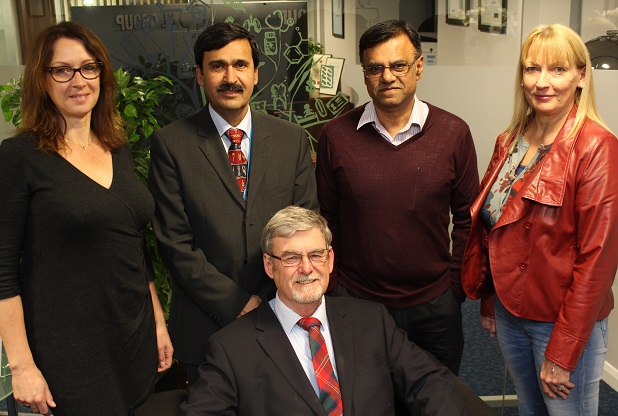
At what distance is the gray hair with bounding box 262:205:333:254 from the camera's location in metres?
2.15

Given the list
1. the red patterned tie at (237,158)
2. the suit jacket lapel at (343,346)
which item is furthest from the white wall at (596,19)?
the suit jacket lapel at (343,346)

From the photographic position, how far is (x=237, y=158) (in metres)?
2.39

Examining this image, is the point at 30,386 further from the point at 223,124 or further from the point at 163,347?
the point at 223,124

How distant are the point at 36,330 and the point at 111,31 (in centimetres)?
195

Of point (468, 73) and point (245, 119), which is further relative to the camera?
point (468, 73)

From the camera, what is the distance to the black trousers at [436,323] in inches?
99.8

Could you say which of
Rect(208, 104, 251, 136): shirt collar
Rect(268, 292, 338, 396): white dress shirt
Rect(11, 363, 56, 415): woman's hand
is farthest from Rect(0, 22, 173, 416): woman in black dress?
Rect(268, 292, 338, 396): white dress shirt

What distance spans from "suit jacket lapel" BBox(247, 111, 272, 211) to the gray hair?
0.48ft

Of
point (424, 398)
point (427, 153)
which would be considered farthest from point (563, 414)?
point (427, 153)

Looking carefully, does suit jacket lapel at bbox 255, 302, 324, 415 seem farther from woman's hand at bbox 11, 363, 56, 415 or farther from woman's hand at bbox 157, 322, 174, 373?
woman's hand at bbox 11, 363, 56, 415

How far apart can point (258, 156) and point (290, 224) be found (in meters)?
0.35

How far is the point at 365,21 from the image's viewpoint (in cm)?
354

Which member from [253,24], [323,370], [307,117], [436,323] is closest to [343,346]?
[323,370]

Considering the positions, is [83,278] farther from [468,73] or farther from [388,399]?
[468,73]
